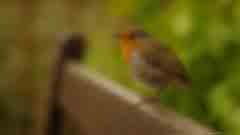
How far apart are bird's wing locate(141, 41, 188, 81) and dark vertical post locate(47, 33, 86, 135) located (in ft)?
0.61

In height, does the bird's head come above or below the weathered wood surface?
above

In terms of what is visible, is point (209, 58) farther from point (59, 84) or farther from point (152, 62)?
point (59, 84)

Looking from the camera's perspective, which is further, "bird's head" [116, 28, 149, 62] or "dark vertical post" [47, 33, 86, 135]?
"bird's head" [116, 28, 149, 62]

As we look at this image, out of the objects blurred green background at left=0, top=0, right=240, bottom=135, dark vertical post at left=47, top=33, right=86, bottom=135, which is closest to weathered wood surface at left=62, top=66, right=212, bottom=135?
dark vertical post at left=47, top=33, right=86, bottom=135

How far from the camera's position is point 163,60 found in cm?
123

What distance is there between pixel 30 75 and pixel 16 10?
381 millimetres

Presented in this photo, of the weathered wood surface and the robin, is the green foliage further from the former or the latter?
the weathered wood surface

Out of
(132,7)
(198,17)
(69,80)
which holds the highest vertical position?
(132,7)

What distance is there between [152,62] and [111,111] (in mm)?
474

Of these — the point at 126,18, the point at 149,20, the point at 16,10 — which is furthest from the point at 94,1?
the point at 149,20

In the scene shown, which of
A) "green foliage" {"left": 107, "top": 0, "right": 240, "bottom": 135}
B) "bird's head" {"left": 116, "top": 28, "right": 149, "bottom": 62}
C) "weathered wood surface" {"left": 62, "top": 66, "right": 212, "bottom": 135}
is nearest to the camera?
"weathered wood surface" {"left": 62, "top": 66, "right": 212, "bottom": 135}

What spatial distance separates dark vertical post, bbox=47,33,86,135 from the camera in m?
1.16

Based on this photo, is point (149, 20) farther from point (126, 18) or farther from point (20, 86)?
point (20, 86)

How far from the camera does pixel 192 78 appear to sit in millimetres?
1187
